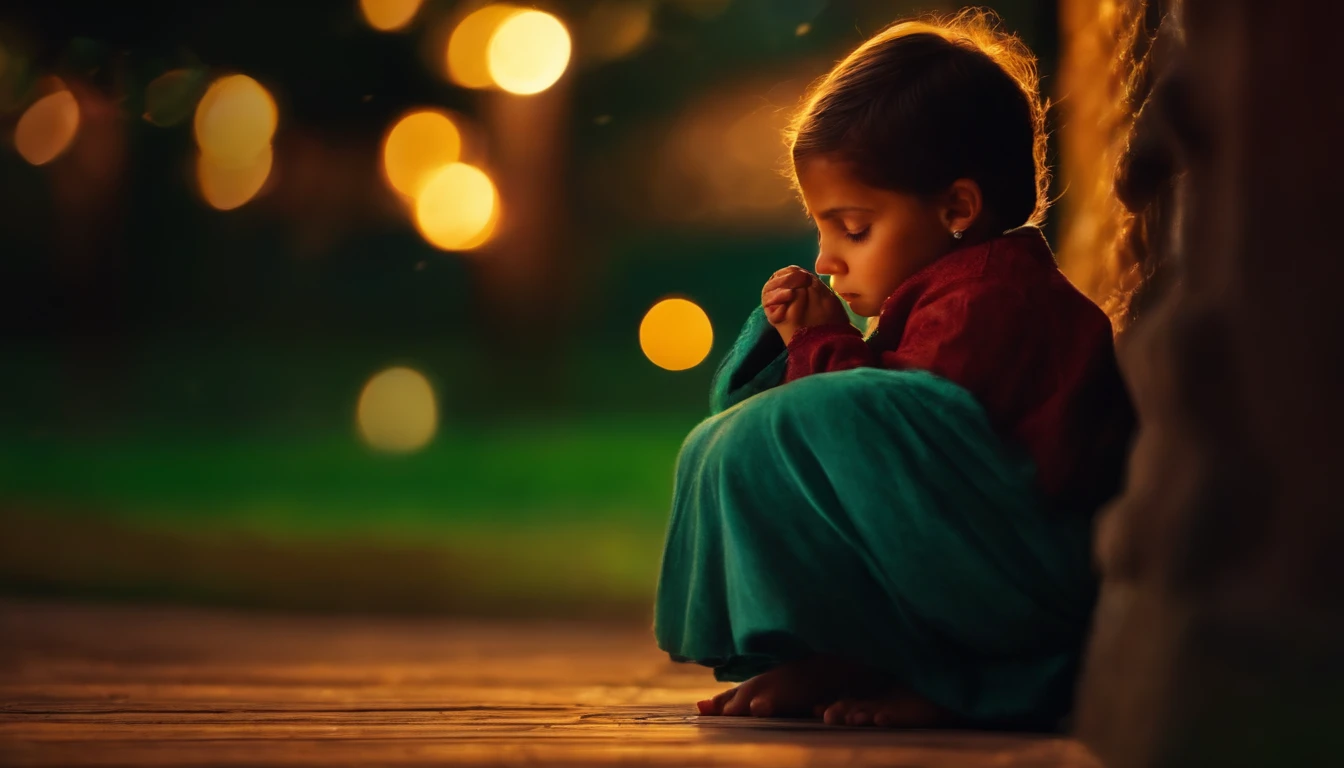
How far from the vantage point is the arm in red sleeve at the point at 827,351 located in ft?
4.42

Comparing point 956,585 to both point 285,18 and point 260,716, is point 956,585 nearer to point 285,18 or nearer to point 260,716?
point 260,716

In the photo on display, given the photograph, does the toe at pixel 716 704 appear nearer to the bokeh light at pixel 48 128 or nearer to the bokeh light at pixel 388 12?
the bokeh light at pixel 388 12

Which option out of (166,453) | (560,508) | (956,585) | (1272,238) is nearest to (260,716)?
(956,585)

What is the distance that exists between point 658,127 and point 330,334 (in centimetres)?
146

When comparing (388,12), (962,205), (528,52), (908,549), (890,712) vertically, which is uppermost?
(388,12)

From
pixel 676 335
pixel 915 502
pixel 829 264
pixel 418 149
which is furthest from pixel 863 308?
pixel 418 149

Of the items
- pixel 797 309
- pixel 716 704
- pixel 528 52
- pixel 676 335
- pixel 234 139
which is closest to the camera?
pixel 716 704

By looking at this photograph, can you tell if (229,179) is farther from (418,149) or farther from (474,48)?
(474,48)

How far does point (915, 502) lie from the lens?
1.21 metres

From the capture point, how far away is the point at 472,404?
14.3 feet

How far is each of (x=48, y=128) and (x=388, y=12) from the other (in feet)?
4.62

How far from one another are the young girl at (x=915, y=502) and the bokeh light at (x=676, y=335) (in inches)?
101

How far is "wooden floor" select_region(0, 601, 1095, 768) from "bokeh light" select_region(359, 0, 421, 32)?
2.51 meters

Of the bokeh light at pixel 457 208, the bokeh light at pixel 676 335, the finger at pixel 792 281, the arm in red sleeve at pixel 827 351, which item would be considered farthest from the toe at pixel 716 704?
the bokeh light at pixel 457 208
